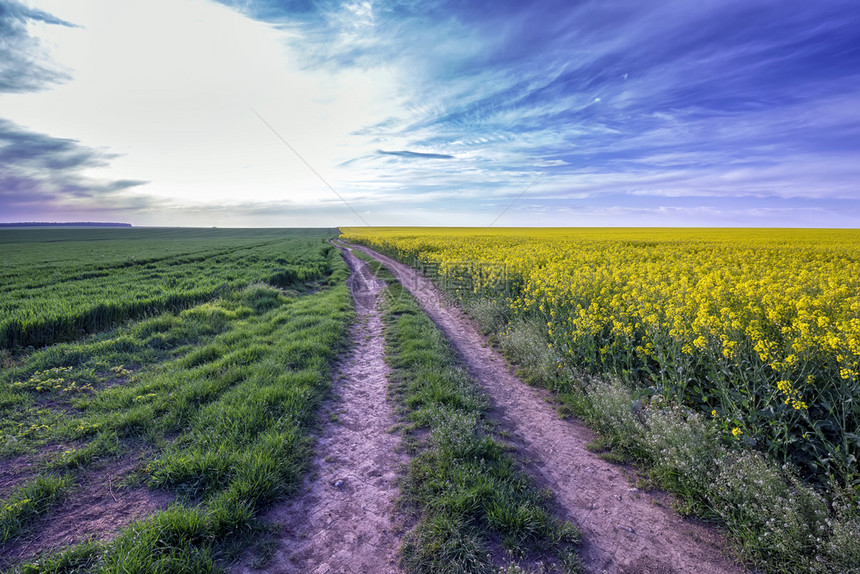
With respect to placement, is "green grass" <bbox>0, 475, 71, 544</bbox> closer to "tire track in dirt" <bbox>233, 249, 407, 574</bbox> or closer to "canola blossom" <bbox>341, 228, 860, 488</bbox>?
"tire track in dirt" <bbox>233, 249, 407, 574</bbox>

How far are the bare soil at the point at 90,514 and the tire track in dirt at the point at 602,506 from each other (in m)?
4.04

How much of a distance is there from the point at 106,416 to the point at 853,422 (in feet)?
29.7

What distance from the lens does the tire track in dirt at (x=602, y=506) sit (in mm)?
3027

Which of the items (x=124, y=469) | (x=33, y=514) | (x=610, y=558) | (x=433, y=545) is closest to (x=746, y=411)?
(x=610, y=558)

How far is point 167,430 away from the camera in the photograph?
14.9 feet

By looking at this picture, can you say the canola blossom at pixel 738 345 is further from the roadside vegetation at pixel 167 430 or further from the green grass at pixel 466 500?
the roadside vegetation at pixel 167 430

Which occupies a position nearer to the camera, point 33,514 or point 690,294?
point 33,514

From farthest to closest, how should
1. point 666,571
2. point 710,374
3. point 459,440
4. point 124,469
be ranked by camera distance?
point 710,374
point 459,440
point 124,469
point 666,571

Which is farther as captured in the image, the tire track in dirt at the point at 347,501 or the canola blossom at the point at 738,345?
the canola blossom at the point at 738,345

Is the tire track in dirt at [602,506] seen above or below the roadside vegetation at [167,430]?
below

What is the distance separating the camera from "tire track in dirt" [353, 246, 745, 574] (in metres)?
3.03

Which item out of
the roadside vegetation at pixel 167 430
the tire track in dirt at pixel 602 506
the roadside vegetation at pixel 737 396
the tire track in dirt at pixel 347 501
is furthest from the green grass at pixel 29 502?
the roadside vegetation at pixel 737 396

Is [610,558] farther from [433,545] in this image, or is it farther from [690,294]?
[690,294]

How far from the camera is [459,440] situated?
428 cm
